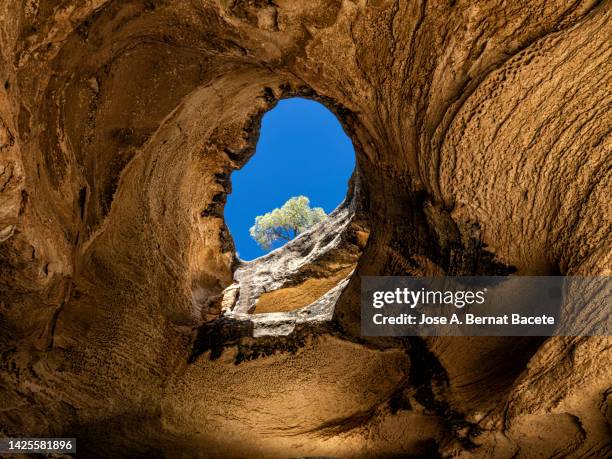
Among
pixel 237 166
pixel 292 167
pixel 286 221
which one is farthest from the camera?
pixel 292 167

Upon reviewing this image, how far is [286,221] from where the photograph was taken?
632 inches

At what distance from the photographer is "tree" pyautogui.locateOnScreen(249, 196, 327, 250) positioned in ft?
52.3

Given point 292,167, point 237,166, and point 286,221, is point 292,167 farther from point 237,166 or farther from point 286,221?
point 237,166

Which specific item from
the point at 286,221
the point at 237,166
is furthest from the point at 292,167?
the point at 237,166

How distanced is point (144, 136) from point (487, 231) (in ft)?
11.1

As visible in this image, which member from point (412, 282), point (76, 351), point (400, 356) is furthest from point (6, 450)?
point (412, 282)

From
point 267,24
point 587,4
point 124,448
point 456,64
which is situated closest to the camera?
point 587,4

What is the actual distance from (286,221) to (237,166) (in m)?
9.98

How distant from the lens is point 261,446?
16.5 ft

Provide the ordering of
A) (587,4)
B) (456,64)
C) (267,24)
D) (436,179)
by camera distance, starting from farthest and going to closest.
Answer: (436,179), (267,24), (456,64), (587,4)

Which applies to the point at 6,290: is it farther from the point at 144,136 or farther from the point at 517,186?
the point at 517,186

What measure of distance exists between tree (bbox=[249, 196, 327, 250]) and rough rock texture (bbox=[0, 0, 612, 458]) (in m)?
10.0

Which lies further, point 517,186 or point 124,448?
point 124,448

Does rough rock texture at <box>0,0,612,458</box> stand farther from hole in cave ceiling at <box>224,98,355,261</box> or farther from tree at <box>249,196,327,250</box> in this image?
hole in cave ceiling at <box>224,98,355,261</box>
